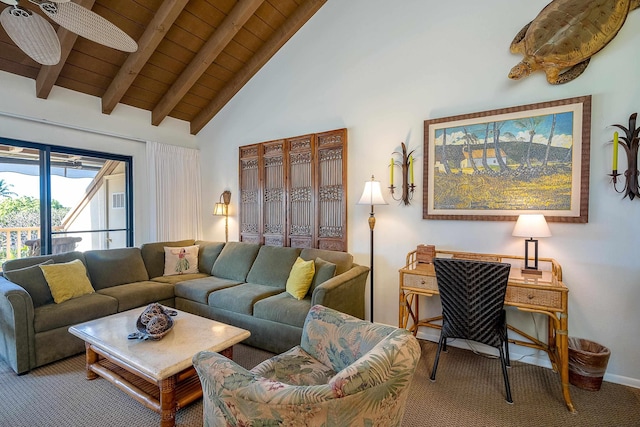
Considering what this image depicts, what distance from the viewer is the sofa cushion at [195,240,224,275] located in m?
4.04

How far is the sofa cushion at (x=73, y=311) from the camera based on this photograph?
250 cm

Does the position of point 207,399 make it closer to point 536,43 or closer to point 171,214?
point 536,43

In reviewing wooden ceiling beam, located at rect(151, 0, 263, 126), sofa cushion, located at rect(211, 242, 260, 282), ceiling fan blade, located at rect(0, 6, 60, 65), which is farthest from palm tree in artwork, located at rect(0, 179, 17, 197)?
sofa cushion, located at rect(211, 242, 260, 282)

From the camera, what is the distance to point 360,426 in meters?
1.03

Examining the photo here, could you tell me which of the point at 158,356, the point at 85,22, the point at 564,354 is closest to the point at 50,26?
the point at 85,22

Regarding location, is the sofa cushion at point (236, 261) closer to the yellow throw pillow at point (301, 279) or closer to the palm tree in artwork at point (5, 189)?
the yellow throw pillow at point (301, 279)

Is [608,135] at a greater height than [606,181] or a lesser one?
greater

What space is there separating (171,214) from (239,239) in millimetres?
1133

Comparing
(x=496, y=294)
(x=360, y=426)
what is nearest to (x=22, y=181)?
(x=360, y=426)

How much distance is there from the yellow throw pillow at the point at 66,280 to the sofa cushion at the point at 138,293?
0.19 meters

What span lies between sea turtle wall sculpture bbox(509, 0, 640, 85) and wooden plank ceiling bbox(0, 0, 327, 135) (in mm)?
2291

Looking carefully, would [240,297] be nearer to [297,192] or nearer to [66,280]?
[297,192]

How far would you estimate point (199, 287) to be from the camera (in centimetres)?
334

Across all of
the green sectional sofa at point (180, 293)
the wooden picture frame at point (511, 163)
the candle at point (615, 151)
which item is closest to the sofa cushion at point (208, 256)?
the green sectional sofa at point (180, 293)
